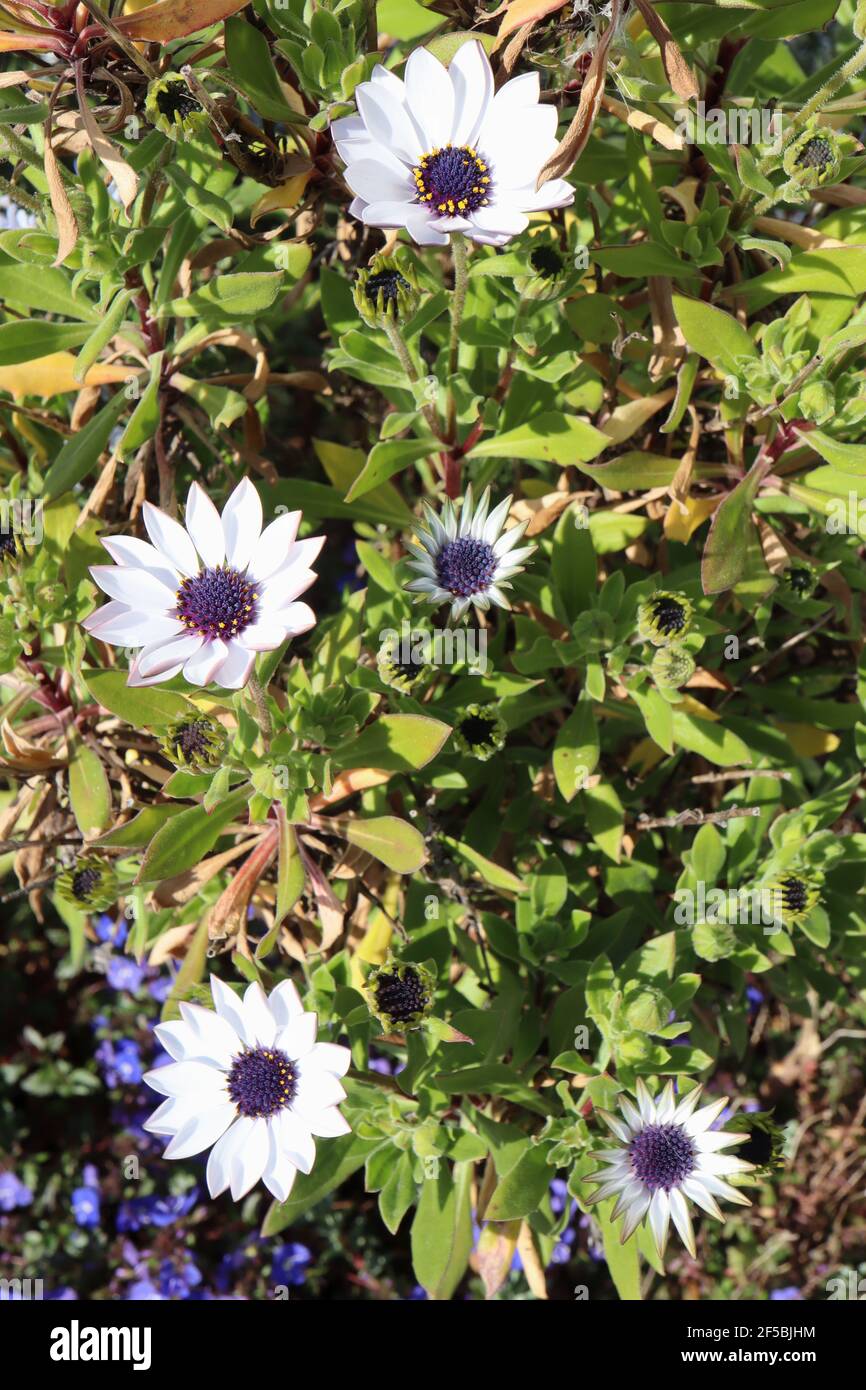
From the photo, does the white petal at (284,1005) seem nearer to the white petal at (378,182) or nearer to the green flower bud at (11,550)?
the green flower bud at (11,550)

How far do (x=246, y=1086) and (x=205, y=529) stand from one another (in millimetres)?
810

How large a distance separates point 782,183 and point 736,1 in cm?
31

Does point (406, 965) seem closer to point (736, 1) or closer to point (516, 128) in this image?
point (516, 128)

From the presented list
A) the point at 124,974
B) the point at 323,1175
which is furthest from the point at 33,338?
the point at 124,974

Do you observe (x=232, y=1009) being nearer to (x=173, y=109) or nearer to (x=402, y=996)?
(x=402, y=996)

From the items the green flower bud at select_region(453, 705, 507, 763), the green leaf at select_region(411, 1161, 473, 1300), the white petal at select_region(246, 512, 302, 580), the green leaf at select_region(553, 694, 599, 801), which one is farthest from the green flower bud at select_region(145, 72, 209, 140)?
the green leaf at select_region(411, 1161, 473, 1300)

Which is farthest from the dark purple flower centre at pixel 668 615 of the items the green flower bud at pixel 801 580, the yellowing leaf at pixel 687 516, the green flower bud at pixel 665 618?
the green flower bud at pixel 801 580

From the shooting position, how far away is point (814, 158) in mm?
1556

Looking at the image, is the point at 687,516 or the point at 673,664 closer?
the point at 673,664

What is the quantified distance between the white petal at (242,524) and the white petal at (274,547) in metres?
0.01

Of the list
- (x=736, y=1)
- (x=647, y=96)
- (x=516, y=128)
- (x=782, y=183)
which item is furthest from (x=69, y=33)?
(x=782, y=183)

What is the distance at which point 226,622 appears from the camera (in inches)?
57.4

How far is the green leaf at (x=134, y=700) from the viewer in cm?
160

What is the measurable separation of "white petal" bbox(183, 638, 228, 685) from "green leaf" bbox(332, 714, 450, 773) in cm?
34
